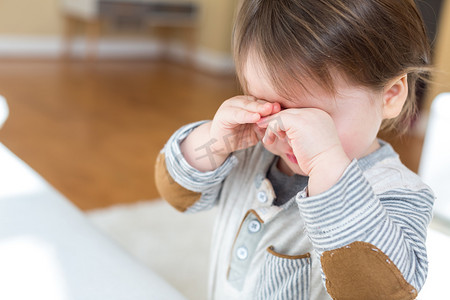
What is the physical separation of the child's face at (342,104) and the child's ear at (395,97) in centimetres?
2

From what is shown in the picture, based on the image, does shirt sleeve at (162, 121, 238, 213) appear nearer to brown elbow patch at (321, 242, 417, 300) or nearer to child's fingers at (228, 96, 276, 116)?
child's fingers at (228, 96, 276, 116)

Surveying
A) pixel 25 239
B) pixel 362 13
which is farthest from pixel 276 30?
pixel 25 239

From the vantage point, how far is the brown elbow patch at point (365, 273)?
0.49 meters

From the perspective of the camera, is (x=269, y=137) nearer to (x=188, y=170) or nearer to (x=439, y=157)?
(x=188, y=170)

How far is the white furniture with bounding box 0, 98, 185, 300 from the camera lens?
20.7 inches

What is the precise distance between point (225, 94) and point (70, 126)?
138 cm

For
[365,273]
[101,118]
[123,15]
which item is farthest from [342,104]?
[123,15]

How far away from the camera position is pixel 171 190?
0.73 meters

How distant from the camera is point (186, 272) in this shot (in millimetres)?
1517

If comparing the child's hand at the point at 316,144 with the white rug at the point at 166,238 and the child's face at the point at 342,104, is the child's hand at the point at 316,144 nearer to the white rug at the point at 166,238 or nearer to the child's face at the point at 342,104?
the child's face at the point at 342,104

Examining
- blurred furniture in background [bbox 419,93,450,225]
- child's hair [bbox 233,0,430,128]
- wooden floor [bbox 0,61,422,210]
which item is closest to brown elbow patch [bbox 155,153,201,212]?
child's hair [bbox 233,0,430,128]

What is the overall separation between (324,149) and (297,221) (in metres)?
0.18

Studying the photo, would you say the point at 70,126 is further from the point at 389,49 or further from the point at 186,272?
the point at 389,49

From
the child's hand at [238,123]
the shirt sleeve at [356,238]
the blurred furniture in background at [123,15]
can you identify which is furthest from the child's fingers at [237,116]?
the blurred furniture in background at [123,15]
